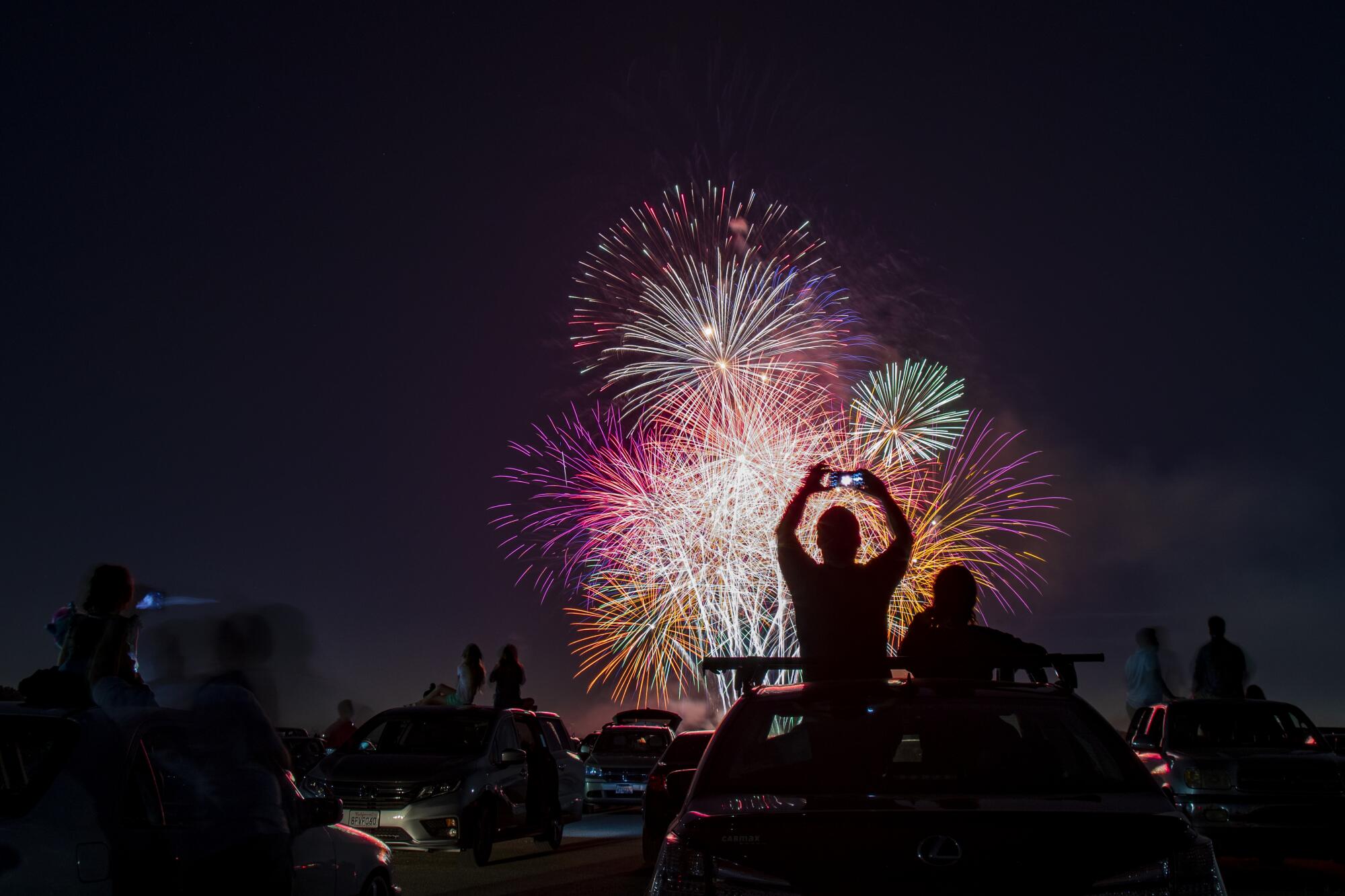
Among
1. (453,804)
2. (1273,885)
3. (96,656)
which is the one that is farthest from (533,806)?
(96,656)

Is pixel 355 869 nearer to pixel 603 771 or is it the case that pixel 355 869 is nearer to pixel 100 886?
pixel 100 886

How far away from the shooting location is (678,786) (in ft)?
16.6

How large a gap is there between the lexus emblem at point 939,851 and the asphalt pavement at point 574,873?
7.95 metres

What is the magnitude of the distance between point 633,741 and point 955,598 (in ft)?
62.7

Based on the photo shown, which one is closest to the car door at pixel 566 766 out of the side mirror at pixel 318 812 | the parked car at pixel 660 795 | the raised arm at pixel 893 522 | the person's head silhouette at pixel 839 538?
the parked car at pixel 660 795

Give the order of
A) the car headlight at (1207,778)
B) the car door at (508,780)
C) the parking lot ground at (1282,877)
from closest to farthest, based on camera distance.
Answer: the parking lot ground at (1282,877) < the car headlight at (1207,778) < the car door at (508,780)

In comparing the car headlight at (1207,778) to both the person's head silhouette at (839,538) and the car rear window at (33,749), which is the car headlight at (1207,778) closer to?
the person's head silhouette at (839,538)

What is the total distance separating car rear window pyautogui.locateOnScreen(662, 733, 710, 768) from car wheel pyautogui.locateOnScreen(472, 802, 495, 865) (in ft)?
7.40

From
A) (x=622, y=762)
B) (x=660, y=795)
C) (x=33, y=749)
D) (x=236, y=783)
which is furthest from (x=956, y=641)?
(x=622, y=762)

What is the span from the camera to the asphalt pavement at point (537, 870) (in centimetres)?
1176

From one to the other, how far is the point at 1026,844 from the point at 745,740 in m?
1.40

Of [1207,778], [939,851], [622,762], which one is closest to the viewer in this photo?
[939,851]

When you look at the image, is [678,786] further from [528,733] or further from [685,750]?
[528,733]

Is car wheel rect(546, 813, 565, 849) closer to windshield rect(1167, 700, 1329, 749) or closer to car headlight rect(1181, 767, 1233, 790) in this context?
windshield rect(1167, 700, 1329, 749)
